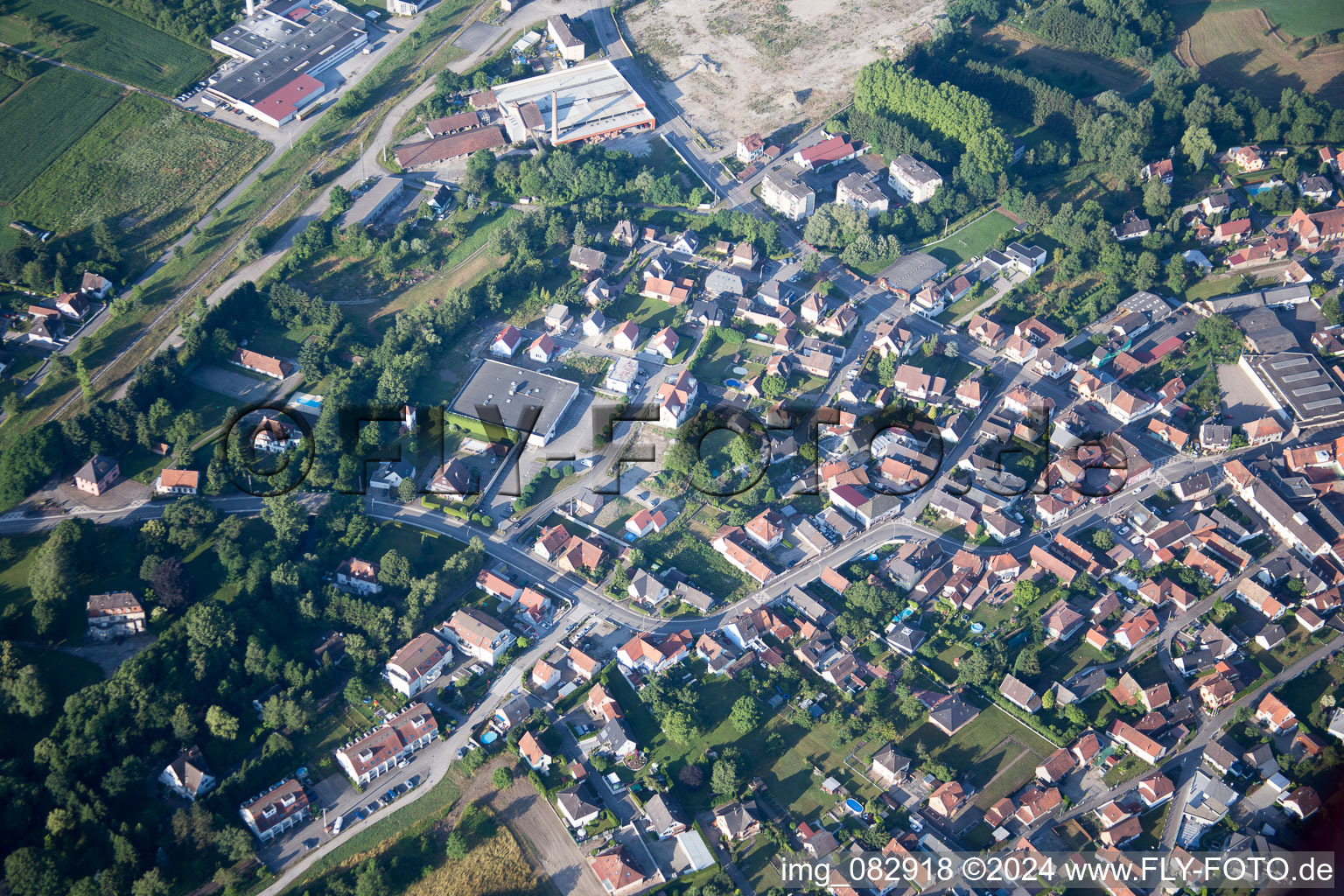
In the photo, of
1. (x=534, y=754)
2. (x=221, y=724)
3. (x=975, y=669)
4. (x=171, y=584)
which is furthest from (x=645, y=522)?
(x=171, y=584)

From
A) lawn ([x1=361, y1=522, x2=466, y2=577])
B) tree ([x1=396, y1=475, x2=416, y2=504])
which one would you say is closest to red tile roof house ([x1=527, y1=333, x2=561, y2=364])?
tree ([x1=396, y1=475, x2=416, y2=504])

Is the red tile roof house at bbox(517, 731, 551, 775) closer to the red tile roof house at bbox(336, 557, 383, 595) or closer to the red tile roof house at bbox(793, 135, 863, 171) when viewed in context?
the red tile roof house at bbox(336, 557, 383, 595)

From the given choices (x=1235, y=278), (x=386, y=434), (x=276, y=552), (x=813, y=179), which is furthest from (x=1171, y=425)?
(x=276, y=552)

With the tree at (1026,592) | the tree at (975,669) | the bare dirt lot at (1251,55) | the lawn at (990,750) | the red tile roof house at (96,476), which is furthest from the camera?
the bare dirt lot at (1251,55)

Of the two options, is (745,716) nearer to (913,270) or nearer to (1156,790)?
(1156,790)

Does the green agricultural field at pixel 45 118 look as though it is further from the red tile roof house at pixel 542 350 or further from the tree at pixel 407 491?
the tree at pixel 407 491

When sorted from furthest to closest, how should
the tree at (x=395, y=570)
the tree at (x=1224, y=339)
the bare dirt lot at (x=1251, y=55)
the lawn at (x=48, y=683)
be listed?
the bare dirt lot at (x=1251, y=55) → the tree at (x=1224, y=339) → the tree at (x=395, y=570) → the lawn at (x=48, y=683)

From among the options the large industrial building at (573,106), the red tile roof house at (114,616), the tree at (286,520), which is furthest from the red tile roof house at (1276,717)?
the large industrial building at (573,106)
